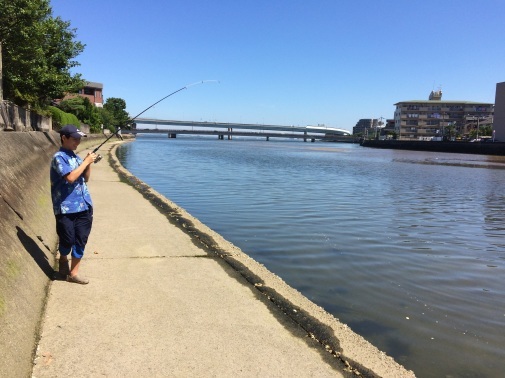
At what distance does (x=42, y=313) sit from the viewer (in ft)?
12.2

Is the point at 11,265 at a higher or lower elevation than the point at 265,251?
higher

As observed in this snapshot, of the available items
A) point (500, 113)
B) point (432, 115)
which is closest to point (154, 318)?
point (500, 113)

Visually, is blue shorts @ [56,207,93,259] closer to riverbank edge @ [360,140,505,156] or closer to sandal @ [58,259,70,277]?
sandal @ [58,259,70,277]

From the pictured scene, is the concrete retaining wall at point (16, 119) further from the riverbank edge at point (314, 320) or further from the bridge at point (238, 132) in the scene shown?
the bridge at point (238, 132)

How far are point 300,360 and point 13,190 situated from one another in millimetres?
4215

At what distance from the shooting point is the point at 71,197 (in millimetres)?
4258

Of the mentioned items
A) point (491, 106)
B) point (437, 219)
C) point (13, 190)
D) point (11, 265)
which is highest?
point (491, 106)

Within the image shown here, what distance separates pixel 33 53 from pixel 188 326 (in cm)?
2185

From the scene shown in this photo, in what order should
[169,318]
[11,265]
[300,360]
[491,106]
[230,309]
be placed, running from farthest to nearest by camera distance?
1. [491,106]
2. [230,309]
3. [169,318]
4. [11,265]
5. [300,360]

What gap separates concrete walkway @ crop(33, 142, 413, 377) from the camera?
122 inches

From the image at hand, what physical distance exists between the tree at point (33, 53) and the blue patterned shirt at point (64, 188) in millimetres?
14404

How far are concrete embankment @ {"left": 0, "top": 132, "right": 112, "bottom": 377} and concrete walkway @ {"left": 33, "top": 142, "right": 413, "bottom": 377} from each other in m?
0.16

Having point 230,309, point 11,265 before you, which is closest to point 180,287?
point 230,309

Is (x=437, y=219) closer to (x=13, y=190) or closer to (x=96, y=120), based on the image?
(x=13, y=190)
